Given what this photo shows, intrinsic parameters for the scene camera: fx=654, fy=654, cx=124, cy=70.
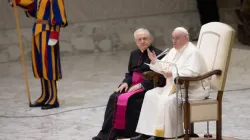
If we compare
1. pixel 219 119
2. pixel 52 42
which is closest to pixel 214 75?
pixel 219 119

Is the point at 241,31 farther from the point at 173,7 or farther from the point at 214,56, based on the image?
the point at 214,56

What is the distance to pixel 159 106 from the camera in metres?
5.63

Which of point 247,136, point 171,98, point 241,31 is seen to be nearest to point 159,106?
point 171,98

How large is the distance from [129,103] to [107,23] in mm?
5800

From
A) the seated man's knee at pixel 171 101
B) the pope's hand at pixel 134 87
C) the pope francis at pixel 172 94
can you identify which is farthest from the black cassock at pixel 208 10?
the seated man's knee at pixel 171 101

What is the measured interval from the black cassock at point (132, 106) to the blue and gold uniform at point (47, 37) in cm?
149

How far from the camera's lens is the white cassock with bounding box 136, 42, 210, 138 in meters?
5.57

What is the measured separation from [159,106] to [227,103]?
7.01 feet

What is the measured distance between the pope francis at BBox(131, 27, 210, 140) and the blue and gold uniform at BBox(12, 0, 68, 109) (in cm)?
191

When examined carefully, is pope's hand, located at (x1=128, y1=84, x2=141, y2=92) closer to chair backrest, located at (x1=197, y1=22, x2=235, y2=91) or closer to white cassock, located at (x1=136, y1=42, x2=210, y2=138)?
white cassock, located at (x1=136, y1=42, x2=210, y2=138)

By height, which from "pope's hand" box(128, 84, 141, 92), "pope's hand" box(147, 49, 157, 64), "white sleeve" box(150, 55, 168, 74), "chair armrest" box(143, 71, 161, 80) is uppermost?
"pope's hand" box(147, 49, 157, 64)

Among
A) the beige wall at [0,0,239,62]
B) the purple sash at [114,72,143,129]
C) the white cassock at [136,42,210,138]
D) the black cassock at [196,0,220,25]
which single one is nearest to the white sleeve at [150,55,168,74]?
the white cassock at [136,42,210,138]

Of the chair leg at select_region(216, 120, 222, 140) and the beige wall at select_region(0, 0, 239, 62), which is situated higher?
the beige wall at select_region(0, 0, 239, 62)

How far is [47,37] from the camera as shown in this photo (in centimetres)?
746
